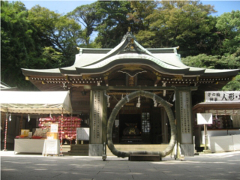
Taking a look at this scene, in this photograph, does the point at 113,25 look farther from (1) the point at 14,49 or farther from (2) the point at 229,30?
(1) the point at 14,49

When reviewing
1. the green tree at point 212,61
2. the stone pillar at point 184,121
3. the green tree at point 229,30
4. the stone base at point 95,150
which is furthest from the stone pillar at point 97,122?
the green tree at point 229,30

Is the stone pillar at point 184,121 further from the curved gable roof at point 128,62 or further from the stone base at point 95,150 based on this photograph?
the stone base at point 95,150

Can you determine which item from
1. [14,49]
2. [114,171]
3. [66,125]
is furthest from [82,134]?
[14,49]

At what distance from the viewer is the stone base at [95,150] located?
11.4m

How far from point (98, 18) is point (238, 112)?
32.4 m

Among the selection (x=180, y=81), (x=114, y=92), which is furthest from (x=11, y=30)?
(x=180, y=81)

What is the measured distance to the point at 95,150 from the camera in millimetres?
11430

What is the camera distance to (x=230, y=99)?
40.8ft

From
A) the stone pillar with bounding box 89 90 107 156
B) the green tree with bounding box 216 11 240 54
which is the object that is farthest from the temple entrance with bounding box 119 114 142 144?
the green tree with bounding box 216 11 240 54

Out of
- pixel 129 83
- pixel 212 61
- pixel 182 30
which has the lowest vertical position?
pixel 129 83

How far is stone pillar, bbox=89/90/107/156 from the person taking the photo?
1145 cm

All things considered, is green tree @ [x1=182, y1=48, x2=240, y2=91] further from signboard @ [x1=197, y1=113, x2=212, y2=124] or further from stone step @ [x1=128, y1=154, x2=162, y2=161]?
stone step @ [x1=128, y1=154, x2=162, y2=161]

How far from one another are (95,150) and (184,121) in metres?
4.68

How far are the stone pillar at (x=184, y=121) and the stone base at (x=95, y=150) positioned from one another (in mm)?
3897
